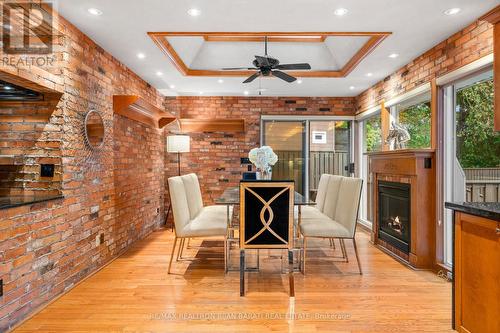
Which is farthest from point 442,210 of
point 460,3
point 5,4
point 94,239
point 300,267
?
point 5,4

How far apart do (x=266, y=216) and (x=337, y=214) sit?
1.16 meters

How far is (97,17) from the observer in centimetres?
267

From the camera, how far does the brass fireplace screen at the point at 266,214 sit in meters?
2.69

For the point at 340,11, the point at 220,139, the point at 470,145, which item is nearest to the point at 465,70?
the point at 470,145

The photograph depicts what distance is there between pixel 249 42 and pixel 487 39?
2.43m

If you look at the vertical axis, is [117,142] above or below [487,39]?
below

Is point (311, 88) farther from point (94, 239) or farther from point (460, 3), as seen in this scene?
point (94, 239)

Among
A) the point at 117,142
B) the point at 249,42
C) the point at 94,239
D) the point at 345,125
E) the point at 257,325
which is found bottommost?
the point at 257,325

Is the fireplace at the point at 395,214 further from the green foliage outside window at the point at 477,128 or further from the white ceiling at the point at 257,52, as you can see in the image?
the white ceiling at the point at 257,52

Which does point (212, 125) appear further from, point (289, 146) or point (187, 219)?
point (187, 219)

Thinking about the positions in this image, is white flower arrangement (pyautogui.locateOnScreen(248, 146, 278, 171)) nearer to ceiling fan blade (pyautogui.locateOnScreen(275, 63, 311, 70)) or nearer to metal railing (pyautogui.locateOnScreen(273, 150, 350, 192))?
ceiling fan blade (pyautogui.locateOnScreen(275, 63, 311, 70))

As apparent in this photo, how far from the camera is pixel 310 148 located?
5988 millimetres

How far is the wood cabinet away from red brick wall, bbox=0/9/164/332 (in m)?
2.92

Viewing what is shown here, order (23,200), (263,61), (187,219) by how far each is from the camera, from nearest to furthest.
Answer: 1. (23,200)
2. (263,61)
3. (187,219)
